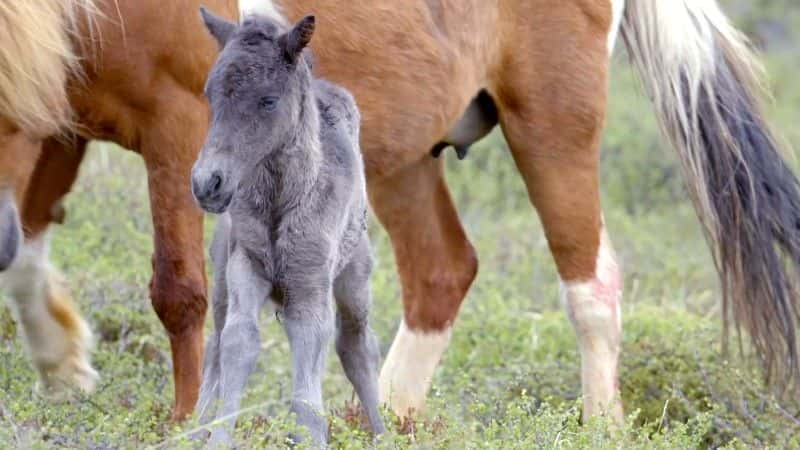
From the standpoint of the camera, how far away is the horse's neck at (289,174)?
171 inches

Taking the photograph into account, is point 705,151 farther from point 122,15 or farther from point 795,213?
point 122,15

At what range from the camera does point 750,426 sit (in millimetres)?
6023

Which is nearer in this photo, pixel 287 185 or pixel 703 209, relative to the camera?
pixel 287 185

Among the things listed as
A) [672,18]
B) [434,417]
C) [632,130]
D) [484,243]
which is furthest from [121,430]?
[632,130]

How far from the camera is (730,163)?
6.37 meters

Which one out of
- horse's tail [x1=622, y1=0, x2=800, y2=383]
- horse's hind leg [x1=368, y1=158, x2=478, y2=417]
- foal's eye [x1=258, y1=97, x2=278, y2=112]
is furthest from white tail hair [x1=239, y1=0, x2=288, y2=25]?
horse's tail [x1=622, y1=0, x2=800, y2=383]

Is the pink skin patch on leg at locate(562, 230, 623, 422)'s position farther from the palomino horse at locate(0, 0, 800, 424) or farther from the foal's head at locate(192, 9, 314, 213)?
the foal's head at locate(192, 9, 314, 213)

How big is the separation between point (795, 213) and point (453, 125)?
135 cm

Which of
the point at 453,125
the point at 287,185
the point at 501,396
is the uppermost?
the point at 287,185

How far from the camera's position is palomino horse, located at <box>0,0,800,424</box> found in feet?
18.6

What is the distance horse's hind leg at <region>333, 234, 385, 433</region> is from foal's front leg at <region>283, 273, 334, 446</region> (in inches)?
14.2

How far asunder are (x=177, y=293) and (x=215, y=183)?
1268mm

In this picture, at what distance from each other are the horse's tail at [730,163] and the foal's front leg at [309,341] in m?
2.40

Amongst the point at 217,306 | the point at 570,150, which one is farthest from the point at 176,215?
the point at 570,150
